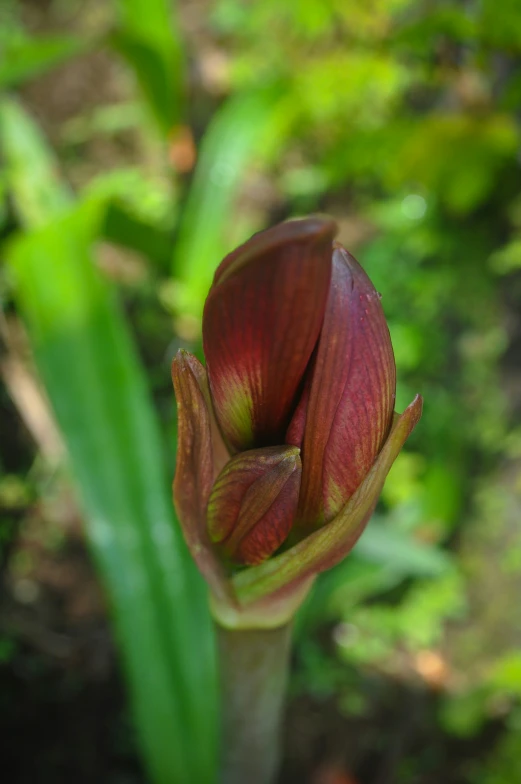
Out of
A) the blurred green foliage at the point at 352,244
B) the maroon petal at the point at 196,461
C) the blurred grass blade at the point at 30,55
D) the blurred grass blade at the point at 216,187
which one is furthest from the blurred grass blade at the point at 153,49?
the maroon petal at the point at 196,461

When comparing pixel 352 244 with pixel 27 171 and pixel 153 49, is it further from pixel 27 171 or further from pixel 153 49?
pixel 27 171

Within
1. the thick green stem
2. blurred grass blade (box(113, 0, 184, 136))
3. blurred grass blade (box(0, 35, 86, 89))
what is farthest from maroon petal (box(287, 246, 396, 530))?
blurred grass blade (box(113, 0, 184, 136))

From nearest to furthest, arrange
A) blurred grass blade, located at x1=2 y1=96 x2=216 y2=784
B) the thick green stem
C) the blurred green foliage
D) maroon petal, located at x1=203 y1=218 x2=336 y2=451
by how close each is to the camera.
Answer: maroon petal, located at x1=203 y1=218 x2=336 y2=451, the thick green stem, blurred grass blade, located at x1=2 y1=96 x2=216 y2=784, the blurred green foliage

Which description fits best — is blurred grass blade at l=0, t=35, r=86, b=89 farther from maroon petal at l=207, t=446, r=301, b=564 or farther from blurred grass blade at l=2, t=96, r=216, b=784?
maroon petal at l=207, t=446, r=301, b=564

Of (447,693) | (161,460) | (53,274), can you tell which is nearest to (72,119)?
(53,274)

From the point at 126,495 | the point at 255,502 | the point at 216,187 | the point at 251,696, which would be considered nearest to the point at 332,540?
the point at 255,502

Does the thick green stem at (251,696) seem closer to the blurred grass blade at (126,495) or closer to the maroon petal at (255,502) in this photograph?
the maroon petal at (255,502)
